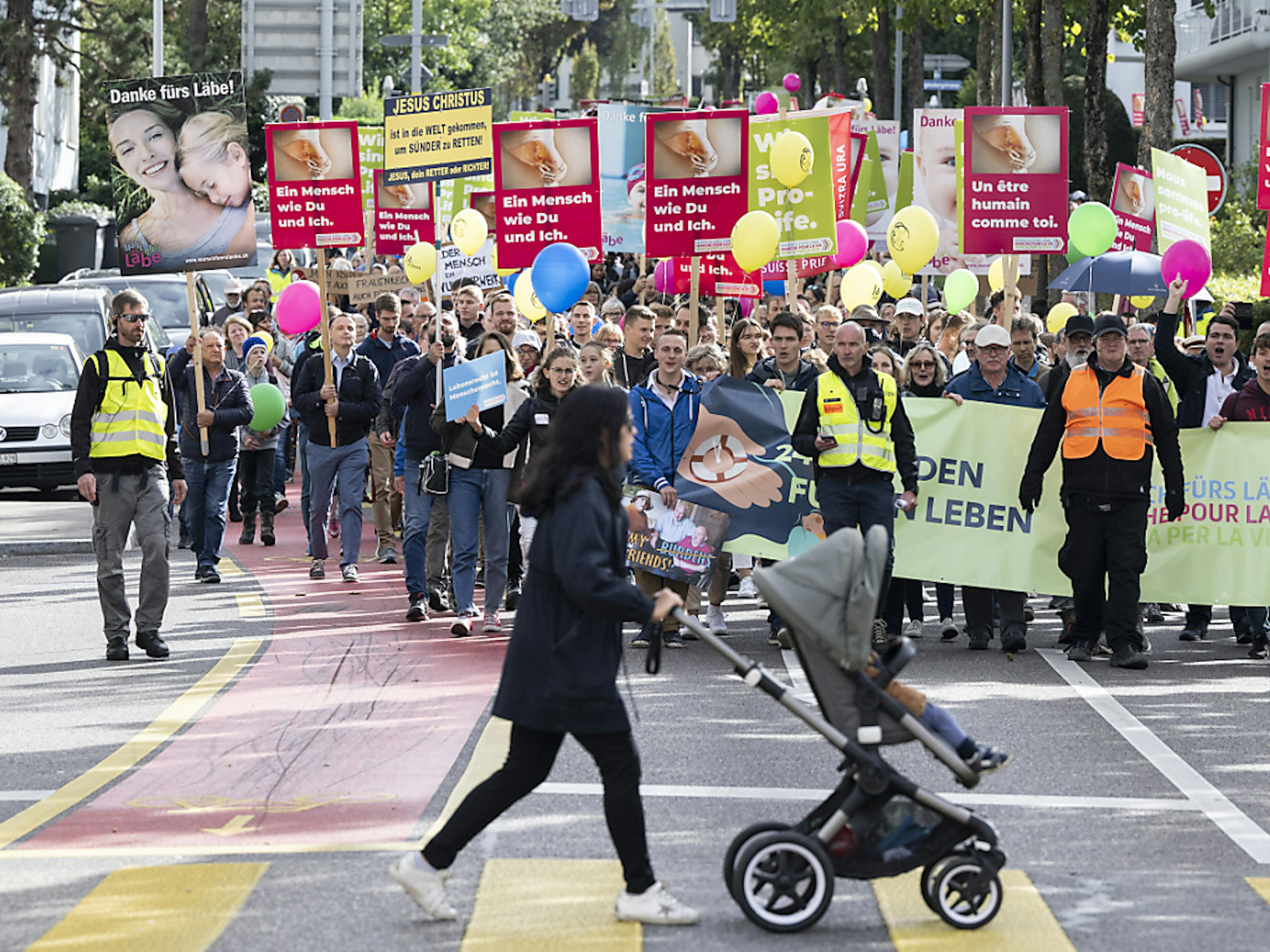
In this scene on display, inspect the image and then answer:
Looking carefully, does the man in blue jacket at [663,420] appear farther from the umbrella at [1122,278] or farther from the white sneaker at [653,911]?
the umbrella at [1122,278]

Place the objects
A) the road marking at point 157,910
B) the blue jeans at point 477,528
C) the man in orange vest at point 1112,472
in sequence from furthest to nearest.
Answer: the blue jeans at point 477,528 → the man in orange vest at point 1112,472 → the road marking at point 157,910

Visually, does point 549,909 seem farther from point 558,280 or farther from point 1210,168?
point 1210,168

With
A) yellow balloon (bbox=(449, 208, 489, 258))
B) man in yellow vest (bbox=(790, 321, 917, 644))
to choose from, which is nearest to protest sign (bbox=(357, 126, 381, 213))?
yellow balloon (bbox=(449, 208, 489, 258))

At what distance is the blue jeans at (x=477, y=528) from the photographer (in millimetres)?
12312

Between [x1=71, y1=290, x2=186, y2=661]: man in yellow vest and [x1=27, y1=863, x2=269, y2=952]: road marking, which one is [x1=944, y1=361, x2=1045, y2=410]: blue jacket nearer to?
[x1=71, y1=290, x2=186, y2=661]: man in yellow vest

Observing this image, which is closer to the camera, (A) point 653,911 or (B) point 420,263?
(A) point 653,911

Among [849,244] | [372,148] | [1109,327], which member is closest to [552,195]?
[849,244]

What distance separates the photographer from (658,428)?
12.2 meters

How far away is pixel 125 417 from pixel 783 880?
6368 mm

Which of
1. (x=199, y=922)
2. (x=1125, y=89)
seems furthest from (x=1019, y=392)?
(x=1125, y=89)

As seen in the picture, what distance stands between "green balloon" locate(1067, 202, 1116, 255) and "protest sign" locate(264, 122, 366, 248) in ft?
20.6

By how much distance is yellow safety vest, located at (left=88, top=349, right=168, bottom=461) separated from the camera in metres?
11.3

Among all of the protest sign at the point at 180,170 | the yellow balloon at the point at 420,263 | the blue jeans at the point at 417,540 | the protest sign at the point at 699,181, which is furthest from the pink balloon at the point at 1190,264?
the yellow balloon at the point at 420,263

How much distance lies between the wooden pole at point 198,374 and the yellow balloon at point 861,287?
6.05m
